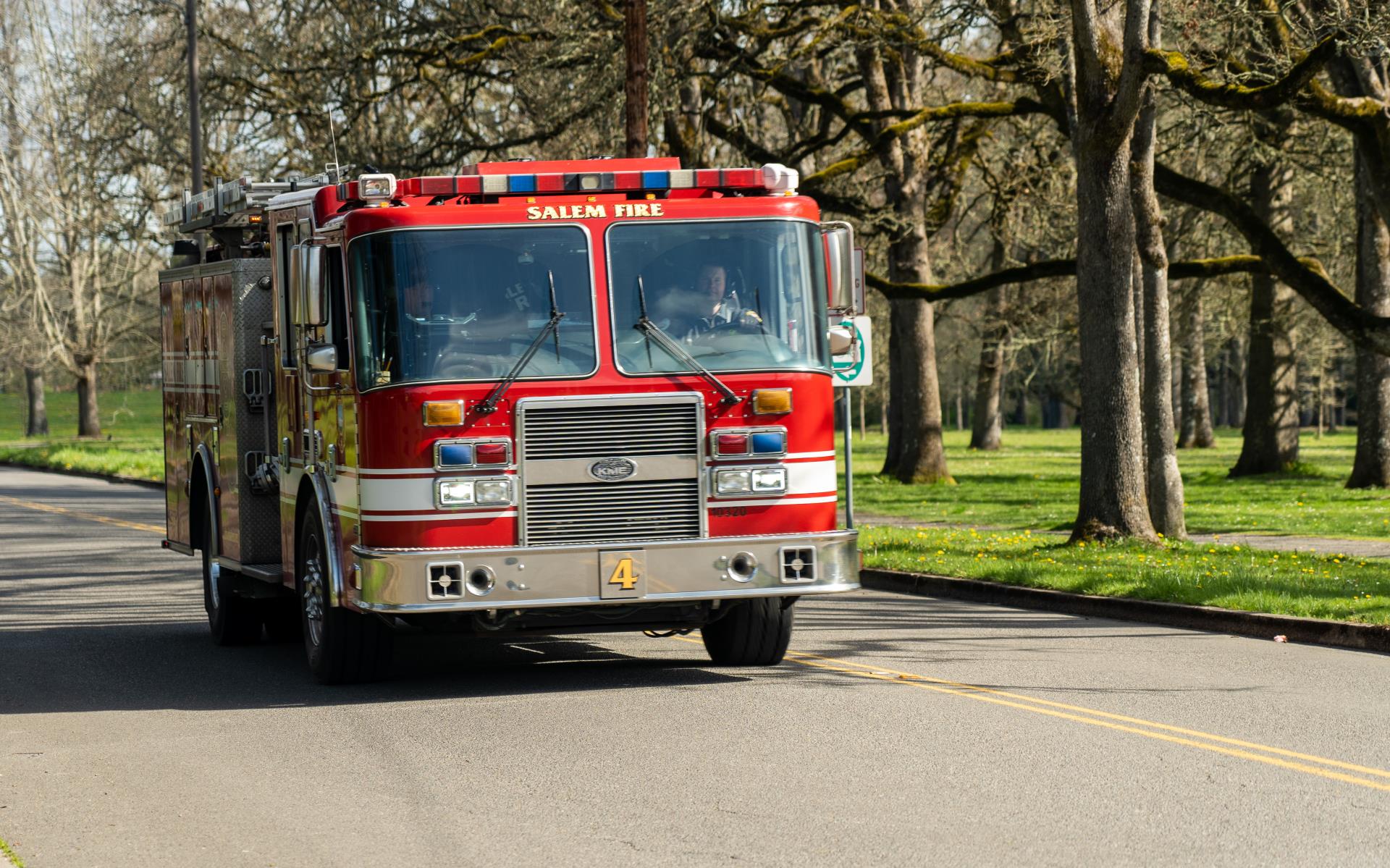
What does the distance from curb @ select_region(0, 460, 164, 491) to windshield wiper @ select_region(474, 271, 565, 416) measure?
28.7 metres

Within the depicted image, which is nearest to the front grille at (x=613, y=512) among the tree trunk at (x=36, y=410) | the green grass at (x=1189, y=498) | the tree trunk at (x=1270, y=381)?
the green grass at (x=1189, y=498)

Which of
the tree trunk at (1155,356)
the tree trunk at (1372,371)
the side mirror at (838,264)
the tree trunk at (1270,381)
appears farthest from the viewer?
the tree trunk at (1270,381)

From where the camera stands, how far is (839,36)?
27234 millimetres

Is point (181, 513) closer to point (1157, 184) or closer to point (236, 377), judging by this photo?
point (236, 377)

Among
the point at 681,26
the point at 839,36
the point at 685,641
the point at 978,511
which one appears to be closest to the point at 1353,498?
the point at 978,511

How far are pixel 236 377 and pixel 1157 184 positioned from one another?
13.9 m

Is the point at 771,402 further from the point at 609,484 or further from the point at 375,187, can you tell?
the point at 375,187

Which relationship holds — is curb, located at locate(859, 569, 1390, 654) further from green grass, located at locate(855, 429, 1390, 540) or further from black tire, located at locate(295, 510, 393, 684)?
black tire, located at locate(295, 510, 393, 684)

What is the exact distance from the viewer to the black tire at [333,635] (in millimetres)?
10922

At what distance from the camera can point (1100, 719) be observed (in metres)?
9.51

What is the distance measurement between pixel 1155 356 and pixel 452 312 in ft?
36.6

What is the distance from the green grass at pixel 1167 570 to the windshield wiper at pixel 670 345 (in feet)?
16.8

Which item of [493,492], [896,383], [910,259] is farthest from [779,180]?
[896,383]

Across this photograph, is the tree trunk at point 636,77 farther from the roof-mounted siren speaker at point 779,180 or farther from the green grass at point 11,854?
the green grass at point 11,854
